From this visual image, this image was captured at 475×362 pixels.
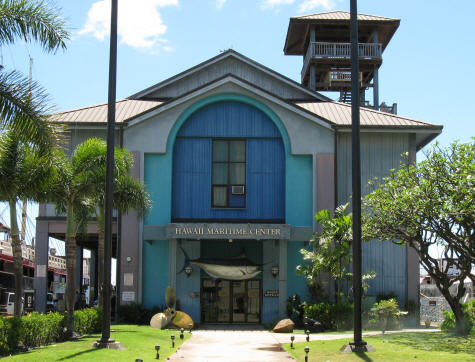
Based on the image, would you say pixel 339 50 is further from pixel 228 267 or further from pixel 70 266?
pixel 70 266

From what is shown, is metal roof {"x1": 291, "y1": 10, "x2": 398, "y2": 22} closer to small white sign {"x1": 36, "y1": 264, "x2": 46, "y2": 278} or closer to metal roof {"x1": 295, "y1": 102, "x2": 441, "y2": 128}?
metal roof {"x1": 295, "y1": 102, "x2": 441, "y2": 128}

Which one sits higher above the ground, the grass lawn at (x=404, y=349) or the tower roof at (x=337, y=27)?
the tower roof at (x=337, y=27)

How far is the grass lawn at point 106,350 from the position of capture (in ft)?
51.7

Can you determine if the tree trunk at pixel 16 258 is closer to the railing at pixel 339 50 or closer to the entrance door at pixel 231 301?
the entrance door at pixel 231 301

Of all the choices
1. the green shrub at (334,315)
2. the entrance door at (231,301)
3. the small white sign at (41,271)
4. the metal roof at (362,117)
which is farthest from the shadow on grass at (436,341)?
the small white sign at (41,271)

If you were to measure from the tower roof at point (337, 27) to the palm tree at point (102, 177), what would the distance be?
2254 cm

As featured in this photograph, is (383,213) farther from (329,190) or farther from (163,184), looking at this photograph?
(163,184)

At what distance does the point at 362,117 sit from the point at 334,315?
11.0 metres

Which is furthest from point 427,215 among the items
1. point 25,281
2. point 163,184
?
point 25,281

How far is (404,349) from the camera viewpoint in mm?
18000

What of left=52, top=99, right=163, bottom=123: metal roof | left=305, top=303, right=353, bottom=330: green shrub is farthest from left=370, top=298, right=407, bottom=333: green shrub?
left=52, top=99, right=163, bottom=123: metal roof

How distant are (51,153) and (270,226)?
590 inches

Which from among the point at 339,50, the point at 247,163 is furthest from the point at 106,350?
the point at 339,50

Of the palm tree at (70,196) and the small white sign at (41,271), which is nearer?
the palm tree at (70,196)
